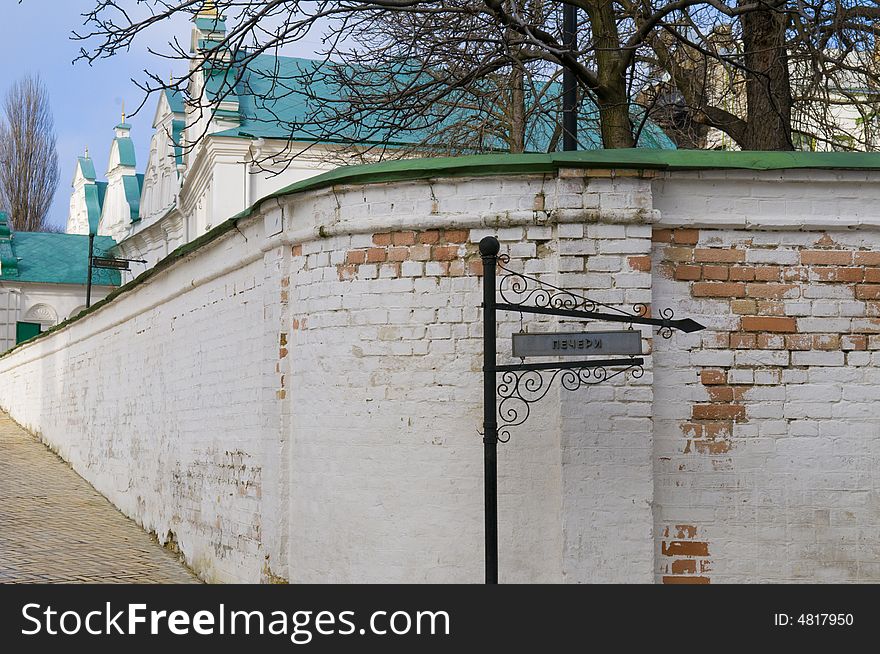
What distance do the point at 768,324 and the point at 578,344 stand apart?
1305mm

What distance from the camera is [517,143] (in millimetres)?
15516

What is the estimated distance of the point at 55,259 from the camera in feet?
136

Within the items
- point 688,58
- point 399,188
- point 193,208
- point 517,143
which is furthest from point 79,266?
point 399,188

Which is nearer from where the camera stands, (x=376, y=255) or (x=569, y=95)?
(x=376, y=255)

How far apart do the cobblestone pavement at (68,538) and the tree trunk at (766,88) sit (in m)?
6.61

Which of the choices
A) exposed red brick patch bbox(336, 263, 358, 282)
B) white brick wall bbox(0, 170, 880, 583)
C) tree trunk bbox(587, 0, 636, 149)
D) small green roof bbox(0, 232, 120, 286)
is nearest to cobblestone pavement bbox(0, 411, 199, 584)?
white brick wall bbox(0, 170, 880, 583)

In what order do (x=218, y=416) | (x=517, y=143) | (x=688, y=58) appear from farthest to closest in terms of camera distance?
(x=517, y=143)
(x=688, y=58)
(x=218, y=416)

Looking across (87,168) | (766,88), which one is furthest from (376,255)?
(87,168)

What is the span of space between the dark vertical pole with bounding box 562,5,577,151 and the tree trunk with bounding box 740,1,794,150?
5.54ft

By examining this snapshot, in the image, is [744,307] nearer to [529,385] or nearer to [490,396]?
[529,385]

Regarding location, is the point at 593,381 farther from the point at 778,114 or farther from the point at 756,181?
the point at 778,114

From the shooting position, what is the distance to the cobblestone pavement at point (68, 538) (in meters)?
9.25

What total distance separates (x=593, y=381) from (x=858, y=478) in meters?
1.60

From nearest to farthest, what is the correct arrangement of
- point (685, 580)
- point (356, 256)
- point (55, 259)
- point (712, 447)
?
point (685, 580) → point (712, 447) → point (356, 256) → point (55, 259)
